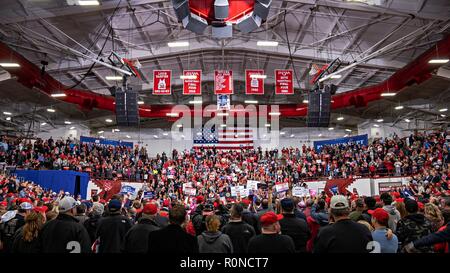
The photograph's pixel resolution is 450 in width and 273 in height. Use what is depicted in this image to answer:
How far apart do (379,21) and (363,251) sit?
48.5 ft

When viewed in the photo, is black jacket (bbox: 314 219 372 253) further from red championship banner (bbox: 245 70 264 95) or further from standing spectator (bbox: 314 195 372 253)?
red championship banner (bbox: 245 70 264 95)

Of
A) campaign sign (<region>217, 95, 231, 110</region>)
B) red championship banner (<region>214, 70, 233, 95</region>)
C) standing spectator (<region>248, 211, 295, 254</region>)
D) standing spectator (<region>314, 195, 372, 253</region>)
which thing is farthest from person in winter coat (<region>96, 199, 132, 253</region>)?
campaign sign (<region>217, 95, 231, 110</region>)

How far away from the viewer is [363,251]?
3.26m

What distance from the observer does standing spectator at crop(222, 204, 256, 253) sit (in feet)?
14.6

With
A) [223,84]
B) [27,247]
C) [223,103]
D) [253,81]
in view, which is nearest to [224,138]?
[223,103]

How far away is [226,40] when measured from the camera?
21562mm


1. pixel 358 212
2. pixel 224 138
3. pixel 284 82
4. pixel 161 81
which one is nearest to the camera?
pixel 358 212

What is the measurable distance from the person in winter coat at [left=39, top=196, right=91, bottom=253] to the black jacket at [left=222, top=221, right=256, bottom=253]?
167 cm

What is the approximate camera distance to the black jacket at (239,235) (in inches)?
175

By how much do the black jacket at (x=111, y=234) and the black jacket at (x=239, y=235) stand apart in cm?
134

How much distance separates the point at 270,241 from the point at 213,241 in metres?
0.71

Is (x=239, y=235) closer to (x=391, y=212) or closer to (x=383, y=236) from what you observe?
(x=383, y=236)

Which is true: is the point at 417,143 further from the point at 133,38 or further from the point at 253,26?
the point at 133,38
